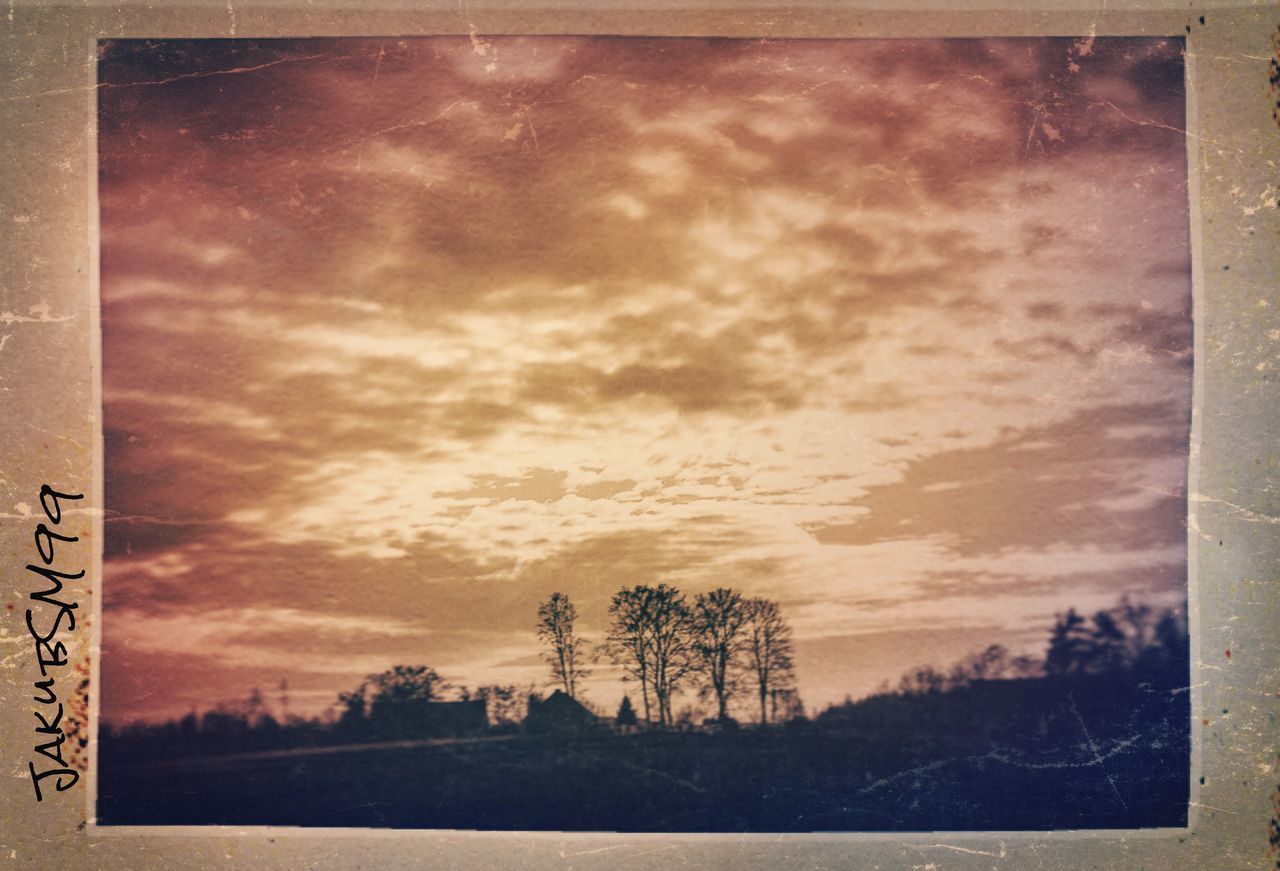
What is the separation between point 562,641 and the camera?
1701mm

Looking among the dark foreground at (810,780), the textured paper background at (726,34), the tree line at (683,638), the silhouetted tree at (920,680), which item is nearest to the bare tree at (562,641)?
the tree line at (683,638)

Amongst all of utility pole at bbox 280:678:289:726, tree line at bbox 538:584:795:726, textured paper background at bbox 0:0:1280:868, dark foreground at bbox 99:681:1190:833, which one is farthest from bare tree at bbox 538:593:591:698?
utility pole at bbox 280:678:289:726

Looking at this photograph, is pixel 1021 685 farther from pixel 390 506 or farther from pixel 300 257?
pixel 300 257

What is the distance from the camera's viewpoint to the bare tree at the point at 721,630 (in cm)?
169

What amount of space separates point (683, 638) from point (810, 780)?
362 millimetres

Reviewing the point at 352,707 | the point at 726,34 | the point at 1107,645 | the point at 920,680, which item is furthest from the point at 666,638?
the point at 726,34

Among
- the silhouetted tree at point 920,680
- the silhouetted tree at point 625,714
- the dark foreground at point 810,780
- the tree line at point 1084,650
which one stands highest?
the tree line at point 1084,650

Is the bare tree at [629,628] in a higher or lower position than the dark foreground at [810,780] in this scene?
higher

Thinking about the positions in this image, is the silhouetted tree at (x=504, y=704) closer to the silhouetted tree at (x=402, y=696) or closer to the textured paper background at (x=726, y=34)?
the silhouetted tree at (x=402, y=696)

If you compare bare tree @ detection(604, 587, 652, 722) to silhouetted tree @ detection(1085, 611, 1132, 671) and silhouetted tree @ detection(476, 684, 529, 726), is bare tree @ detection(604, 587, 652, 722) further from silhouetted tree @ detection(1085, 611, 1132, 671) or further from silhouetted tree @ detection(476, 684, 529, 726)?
silhouetted tree @ detection(1085, 611, 1132, 671)

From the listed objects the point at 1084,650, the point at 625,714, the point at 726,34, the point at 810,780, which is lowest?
the point at 810,780

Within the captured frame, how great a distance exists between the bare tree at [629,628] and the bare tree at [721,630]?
0.09 meters

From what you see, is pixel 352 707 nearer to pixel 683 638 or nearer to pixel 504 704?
pixel 504 704

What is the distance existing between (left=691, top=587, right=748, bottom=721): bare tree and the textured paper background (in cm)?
32
